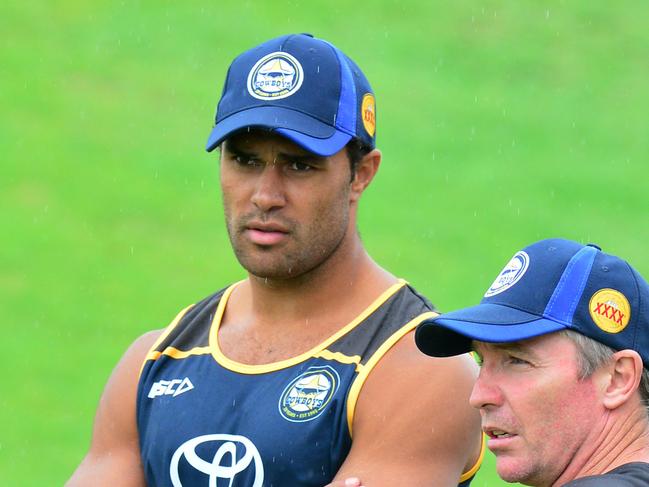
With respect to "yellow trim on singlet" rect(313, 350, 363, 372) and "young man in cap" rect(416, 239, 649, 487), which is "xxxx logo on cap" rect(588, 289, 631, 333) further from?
"yellow trim on singlet" rect(313, 350, 363, 372)

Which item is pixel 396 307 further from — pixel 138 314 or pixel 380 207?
pixel 380 207

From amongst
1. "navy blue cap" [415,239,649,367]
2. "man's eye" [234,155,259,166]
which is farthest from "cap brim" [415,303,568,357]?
"man's eye" [234,155,259,166]

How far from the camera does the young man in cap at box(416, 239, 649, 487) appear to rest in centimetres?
345

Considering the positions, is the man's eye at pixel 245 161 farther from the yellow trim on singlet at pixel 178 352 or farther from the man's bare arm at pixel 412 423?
the man's bare arm at pixel 412 423

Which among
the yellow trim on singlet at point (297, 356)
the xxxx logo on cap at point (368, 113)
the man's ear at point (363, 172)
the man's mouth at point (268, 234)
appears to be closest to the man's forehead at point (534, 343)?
the yellow trim on singlet at point (297, 356)

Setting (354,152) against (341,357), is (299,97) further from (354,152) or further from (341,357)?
(341,357)

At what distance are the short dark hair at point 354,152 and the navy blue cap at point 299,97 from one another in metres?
0.02

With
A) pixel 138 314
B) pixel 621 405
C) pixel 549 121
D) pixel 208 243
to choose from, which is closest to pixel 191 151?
pixel 208 243

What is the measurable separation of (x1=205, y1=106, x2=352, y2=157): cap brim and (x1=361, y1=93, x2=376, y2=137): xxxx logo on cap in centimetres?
14

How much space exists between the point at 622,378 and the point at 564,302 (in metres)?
0.21

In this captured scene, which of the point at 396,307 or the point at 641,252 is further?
the point at 641,252

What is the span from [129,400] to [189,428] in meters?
0.31

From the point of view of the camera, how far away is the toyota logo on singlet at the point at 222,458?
4.23 metres

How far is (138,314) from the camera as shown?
11773mm
